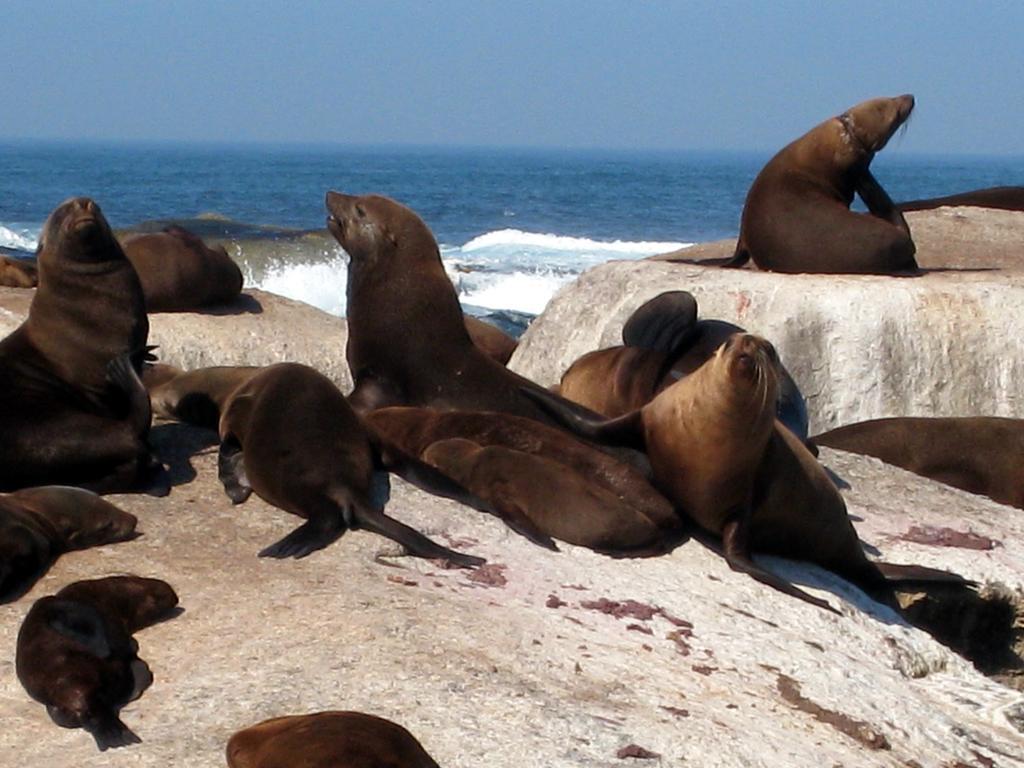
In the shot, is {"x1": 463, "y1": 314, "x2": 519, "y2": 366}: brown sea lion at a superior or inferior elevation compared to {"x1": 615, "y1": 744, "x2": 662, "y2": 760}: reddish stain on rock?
inferior

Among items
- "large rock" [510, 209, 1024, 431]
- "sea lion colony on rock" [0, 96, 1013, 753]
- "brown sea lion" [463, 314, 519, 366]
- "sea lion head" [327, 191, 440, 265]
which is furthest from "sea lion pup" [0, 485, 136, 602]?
"brown sea lion" [463, 314, 519, 366]

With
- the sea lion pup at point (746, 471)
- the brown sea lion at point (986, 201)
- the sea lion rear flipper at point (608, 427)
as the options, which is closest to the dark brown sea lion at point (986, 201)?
the brown sea lion at point (986, 201)

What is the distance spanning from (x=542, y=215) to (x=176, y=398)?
48.0 metres

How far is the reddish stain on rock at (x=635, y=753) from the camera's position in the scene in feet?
13.8

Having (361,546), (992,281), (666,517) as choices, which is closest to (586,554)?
(666,517)

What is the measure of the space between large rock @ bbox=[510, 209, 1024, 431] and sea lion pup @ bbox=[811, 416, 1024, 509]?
0.86 m

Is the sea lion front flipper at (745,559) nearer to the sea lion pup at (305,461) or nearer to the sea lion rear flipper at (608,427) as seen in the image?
the sea lion rear flipper at (608,427)

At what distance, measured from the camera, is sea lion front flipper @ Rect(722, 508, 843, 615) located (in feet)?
19.7

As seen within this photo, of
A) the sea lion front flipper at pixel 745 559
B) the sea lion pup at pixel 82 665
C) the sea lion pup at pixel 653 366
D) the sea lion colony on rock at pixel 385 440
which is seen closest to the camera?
the sea lion pup at pixel 82 665

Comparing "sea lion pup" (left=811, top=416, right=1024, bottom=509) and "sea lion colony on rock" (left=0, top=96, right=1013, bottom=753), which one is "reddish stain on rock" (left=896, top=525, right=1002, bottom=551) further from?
"sea lion pup" (left=811, top=416, right=1024, bottom=509)

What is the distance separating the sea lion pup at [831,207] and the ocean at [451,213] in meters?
11.2

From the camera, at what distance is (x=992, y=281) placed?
1028 cm

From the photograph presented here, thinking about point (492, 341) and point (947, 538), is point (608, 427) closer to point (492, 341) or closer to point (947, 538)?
point (947, 538)

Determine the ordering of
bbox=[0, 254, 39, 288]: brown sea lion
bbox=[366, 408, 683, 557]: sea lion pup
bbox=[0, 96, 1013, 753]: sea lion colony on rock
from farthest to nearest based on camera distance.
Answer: bbox=[0, 254, 39, 288]: brown sea lion < bbox=[366, 408, 683, 557]: sea lion pup < bbox=[0, 96, 1013, 753]: sea lion colony on rock
